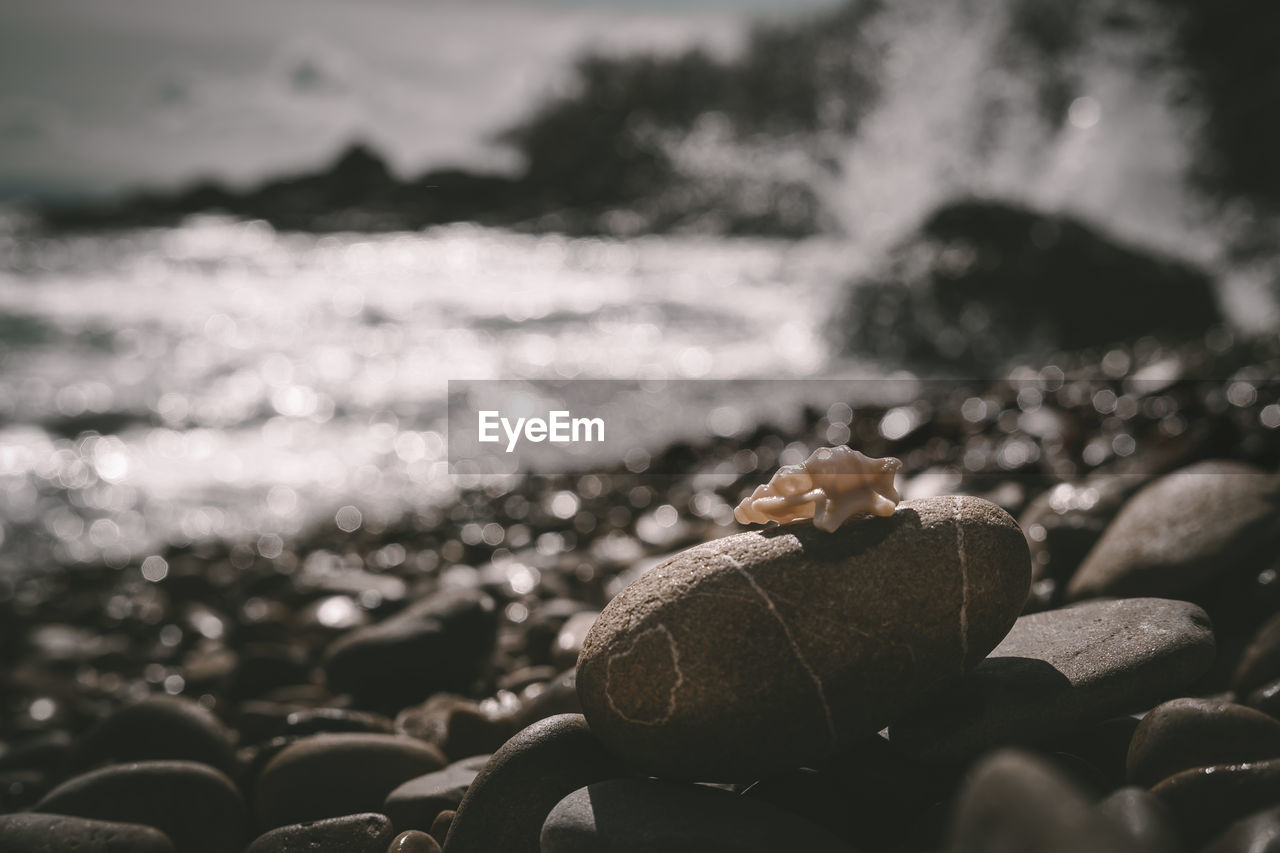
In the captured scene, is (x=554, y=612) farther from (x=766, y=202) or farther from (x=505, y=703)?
(x=766, y=202)

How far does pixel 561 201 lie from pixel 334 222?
447 inches

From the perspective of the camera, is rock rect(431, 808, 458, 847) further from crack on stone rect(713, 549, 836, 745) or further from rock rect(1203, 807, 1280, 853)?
rock rect(1203, 807, 1280, 853)

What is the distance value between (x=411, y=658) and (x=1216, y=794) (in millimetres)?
2612

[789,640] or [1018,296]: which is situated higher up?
[1018,296]

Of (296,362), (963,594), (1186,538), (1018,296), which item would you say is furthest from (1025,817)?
(296,362)

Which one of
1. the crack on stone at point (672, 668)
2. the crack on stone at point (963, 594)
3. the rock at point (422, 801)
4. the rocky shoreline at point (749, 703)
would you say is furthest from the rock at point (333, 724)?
the crack on stone at point (963, 594)

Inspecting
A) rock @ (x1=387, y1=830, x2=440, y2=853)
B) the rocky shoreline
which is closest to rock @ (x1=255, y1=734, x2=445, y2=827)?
the rocky shoreline

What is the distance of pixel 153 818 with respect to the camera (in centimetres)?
268

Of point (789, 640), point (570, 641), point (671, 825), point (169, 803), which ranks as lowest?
point (169, 803)

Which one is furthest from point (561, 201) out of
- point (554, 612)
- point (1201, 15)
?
point (554, 612)

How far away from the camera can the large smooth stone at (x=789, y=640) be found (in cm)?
208

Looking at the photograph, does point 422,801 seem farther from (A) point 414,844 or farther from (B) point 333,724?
(B) point 333,724

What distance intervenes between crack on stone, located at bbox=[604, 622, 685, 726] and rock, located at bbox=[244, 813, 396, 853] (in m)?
0.72

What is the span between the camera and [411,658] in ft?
11.9
